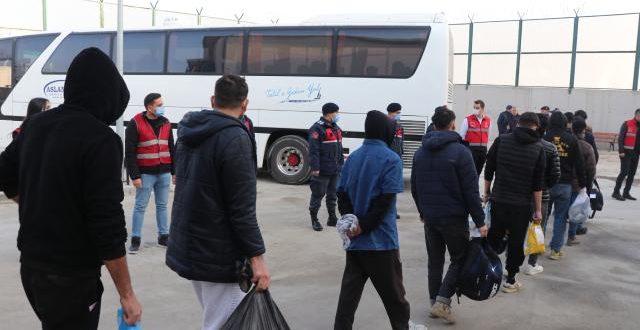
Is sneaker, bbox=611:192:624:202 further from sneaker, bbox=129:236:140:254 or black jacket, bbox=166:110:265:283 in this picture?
black jacket, bbox=166:110:265:283

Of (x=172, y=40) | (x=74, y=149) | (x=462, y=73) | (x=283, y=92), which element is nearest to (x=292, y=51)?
(x=283, y=92)

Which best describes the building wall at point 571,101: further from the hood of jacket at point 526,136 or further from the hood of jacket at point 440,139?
the hood of jacket at point 440,139

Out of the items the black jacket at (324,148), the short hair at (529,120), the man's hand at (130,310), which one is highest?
the short hair at (529,120)

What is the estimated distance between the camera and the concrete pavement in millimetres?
4715

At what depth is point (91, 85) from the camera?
2.46 meters

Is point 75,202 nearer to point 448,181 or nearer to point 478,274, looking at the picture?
point 448,181

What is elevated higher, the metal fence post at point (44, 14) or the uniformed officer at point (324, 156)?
the metal fence post at point (44, 14)

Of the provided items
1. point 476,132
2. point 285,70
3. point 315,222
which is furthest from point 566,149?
point 285,70

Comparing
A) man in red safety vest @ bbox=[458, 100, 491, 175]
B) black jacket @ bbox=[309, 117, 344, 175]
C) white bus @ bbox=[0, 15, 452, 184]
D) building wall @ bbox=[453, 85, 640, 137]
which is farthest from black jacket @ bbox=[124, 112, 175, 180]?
building wall @ bbox=[453, 85, 640, 137]

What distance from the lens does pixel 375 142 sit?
157 inches

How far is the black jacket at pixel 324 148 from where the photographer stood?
8.04 metres

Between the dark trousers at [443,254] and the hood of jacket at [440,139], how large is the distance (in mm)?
597

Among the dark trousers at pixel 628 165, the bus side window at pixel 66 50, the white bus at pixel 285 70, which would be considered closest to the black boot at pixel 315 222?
the white bus at pixel 285 70

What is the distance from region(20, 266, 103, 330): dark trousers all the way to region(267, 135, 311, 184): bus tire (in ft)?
32.0
